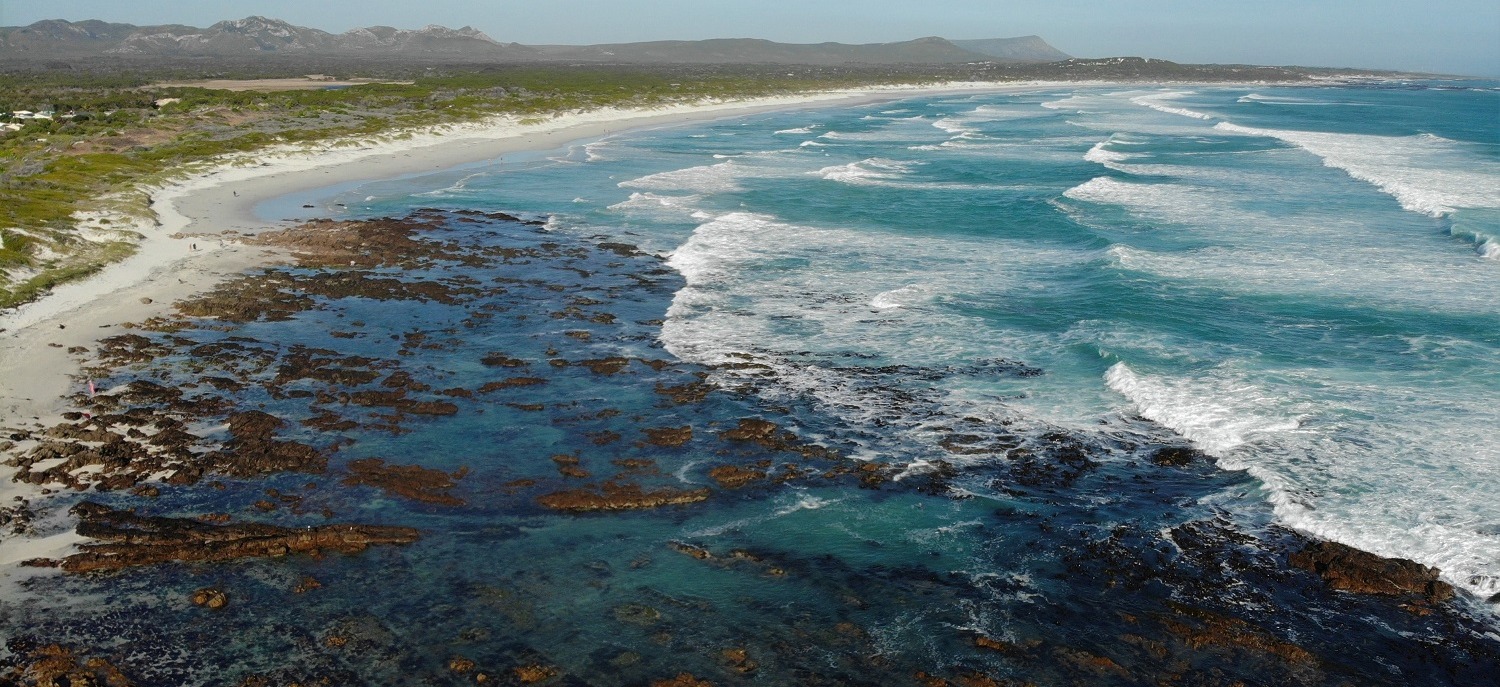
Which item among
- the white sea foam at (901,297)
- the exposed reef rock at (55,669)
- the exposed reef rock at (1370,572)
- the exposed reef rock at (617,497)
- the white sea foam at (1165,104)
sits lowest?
the exposed reef rock at (1370,572)

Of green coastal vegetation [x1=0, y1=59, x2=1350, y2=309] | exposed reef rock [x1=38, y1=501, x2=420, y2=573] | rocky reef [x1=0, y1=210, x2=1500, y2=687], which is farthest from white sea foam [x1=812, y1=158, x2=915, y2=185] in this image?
exposed reef rock [x1=38, y1=501, x2=420, y2=573]

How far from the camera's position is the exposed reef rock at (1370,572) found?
11.4m

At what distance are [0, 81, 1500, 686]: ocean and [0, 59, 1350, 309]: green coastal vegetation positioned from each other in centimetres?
677

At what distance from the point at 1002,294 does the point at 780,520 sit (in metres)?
13.6

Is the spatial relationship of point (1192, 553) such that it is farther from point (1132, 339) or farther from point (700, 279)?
point (700, 279)

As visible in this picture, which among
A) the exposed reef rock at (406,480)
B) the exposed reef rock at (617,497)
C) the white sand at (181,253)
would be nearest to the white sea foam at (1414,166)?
the exposed reef rock at (617,497)

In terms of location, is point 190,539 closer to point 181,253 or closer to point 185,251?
point 181,253

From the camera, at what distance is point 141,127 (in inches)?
1960

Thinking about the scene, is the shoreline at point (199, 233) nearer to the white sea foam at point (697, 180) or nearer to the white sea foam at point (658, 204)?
the white sea foam at point (697, 180)

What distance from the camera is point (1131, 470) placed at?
14781 mm

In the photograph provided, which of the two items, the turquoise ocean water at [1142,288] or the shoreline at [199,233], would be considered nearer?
the turquoise ocean water at [1142,288]

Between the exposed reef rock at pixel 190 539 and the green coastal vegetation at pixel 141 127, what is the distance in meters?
11.2

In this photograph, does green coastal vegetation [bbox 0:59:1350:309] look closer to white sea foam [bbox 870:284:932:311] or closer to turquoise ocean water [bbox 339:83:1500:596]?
turquoise ocean water [bbox 339:83:1500:596]

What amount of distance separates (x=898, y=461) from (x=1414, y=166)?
44.4 metres
